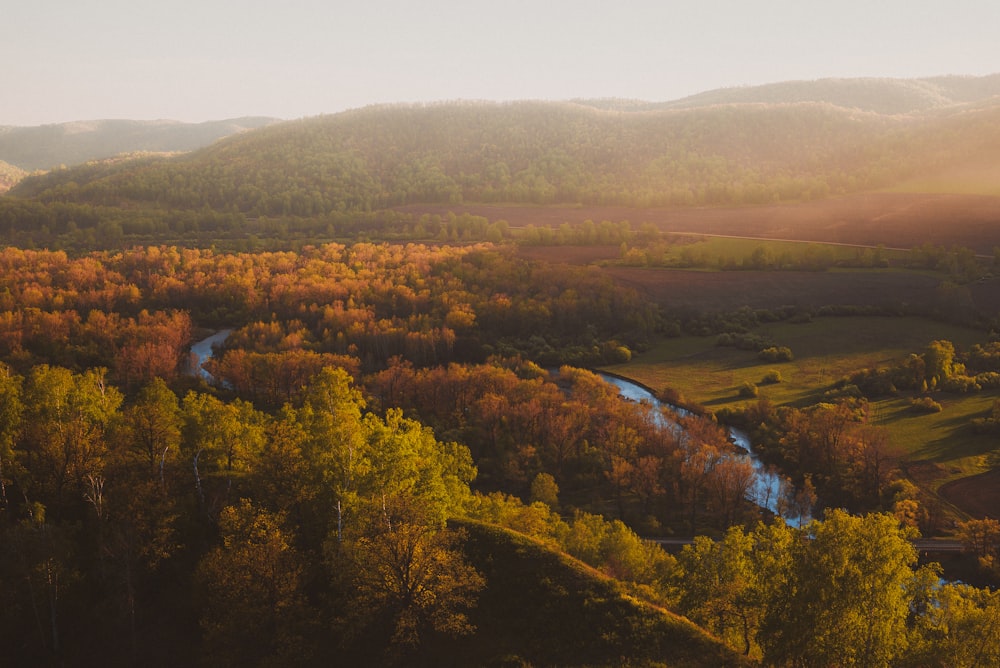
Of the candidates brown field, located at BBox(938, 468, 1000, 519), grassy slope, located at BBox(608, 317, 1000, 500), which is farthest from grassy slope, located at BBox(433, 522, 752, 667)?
grassy slope, located at BBox(608, 317, 1000, 500)

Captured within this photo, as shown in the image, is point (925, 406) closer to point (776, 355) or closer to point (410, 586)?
point (776, 355)

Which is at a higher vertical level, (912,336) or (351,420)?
(351,420)

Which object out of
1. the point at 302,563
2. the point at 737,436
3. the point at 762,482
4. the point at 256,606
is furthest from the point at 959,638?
the point at 737,436

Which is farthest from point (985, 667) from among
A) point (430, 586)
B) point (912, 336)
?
point (912, 336)

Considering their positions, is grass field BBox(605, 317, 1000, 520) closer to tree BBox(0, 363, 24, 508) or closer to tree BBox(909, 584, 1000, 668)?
tree BBox(909, 584, 1000, 668)

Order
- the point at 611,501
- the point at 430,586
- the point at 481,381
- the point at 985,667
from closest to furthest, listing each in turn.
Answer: the point at 985,667 < the point at 430,586 < the point at 611,501 < the point at 481,381

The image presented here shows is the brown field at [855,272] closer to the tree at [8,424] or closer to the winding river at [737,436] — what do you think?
the winding river at [737,436]

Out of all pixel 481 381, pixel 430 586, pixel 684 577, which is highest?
pixel 430 586

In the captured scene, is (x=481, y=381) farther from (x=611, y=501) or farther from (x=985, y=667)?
(x=985, y=667)
